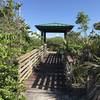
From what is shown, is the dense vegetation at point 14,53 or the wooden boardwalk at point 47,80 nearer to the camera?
the dense vegetation at point 14,53

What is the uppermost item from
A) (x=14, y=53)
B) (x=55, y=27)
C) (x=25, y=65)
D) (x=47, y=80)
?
(x=14, y=53)

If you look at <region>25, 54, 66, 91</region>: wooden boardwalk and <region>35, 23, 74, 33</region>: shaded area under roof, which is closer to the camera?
<region>25, 54, 66, 91</region>: wooden boardwalk

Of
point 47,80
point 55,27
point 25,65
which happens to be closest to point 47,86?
point 47,80

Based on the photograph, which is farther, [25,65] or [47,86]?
[25,65]

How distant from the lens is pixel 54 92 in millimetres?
8828

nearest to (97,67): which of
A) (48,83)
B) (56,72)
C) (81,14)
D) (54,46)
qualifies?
(48,83)

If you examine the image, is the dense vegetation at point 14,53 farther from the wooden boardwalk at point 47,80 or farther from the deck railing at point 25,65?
the wooden boardwalk at point 47,80

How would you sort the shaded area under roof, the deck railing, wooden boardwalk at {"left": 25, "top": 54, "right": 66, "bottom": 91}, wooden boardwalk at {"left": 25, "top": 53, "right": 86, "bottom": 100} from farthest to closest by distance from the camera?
1. the shaded area under roof
2. wooden boardwalk at {"left": 25, "top": 54, "right": 66, "bottom": 91}
3. the deck railing
4. wooden boardwalk at {"left": 25, "top": 53, "right": 86, "bottom": 100}

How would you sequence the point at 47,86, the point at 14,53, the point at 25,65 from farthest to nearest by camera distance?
the point at 25,65 → the point at 47,86 → the point at 14,53

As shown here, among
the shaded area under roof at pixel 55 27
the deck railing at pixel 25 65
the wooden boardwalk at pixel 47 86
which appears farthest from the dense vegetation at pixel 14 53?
the shaded area under roof at pixel 55 27

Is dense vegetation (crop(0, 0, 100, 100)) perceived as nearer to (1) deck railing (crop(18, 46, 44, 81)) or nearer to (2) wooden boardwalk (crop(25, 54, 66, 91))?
(1) deck railing (crop(18, 46, 44, 81))

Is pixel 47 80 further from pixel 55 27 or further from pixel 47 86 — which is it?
pixel 55 27

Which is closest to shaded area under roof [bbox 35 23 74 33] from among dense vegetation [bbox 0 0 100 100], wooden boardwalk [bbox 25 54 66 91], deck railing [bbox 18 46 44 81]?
dense vegetation [bbox 0 0 100 100]

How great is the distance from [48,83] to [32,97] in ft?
7.82
